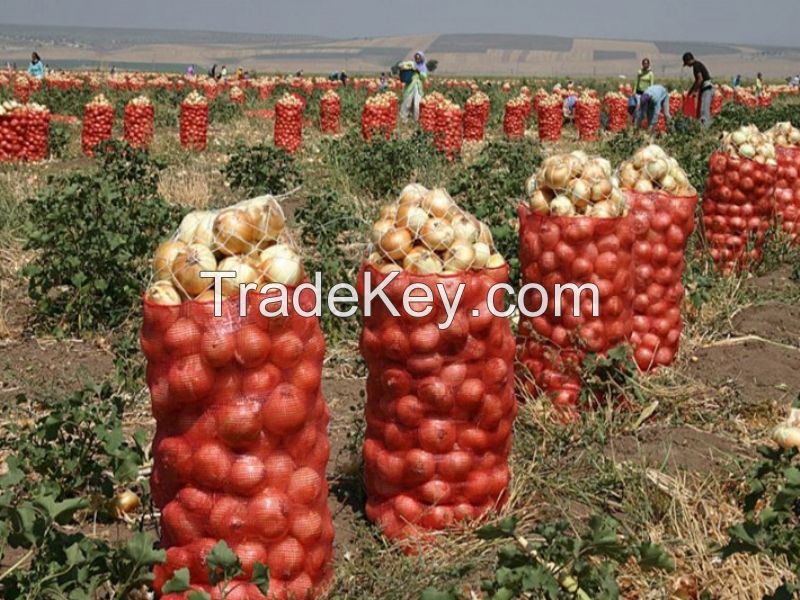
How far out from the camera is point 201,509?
2846 millimetres

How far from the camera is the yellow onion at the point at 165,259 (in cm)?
286

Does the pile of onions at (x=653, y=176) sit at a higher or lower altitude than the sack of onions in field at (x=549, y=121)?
higher

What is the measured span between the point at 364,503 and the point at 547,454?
88 cm

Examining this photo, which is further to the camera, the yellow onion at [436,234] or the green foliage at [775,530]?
the yellow onion at [436,234]

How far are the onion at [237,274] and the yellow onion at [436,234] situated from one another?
0.84 meters

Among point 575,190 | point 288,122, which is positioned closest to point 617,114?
point 288,122

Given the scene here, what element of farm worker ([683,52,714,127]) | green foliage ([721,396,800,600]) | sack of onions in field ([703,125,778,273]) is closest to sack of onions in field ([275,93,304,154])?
farm worker ([683,52,714,127])

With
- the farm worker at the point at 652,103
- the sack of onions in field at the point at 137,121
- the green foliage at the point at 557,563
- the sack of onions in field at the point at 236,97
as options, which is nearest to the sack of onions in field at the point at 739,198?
the green foliage at the point at 557,563

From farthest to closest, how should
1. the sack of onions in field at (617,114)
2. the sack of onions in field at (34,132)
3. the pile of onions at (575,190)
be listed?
the sack of onions in field at (617,114), the sack of onions in field at (34,132), the pile of onions at (575,190)

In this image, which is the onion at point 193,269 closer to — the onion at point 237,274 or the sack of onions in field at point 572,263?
the onion at point 237,274

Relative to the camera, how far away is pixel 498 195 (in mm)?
8117

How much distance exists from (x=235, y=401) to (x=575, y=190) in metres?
2.36

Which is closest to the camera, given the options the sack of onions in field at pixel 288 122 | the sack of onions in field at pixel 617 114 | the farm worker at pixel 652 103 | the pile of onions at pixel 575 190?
the pile of onions at pixel 575 190

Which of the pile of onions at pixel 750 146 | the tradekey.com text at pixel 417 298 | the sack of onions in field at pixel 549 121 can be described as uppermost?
the pile of onions at pixel 750 146
